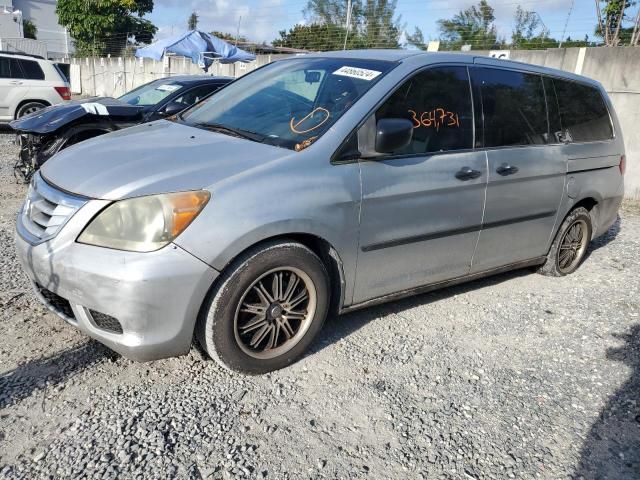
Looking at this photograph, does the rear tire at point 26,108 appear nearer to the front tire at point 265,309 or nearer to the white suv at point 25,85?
the white suv at point 25,85

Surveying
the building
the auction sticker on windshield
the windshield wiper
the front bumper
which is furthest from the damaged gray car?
the building

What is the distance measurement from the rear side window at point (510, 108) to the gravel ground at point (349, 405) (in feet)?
4.49

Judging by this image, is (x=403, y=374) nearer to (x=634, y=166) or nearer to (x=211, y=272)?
(x=211, y=272)

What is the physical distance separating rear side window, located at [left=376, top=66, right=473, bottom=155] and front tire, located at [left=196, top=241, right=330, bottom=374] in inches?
38.8

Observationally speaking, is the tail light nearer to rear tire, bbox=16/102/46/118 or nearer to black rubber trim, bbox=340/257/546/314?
rear tire, bbox=16/102/46/118

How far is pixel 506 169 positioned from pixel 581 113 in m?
Result: 1.40

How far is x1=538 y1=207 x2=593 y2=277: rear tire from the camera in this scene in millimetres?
4805

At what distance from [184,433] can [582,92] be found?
440 cm

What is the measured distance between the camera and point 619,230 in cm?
703

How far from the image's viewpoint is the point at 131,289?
2.51m

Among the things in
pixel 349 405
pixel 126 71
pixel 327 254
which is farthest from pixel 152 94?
pixel 126 71

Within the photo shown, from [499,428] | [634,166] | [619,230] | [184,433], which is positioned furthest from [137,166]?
[634,166]

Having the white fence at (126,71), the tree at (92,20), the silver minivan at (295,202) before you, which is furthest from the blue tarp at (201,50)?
the tree at (92,20)

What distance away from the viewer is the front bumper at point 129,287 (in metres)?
2.52
